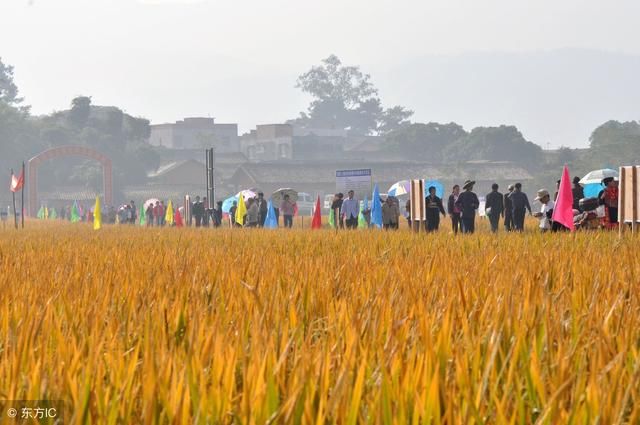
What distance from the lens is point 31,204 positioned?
7019 centimetres

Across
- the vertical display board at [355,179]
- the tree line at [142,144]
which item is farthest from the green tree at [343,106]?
the vertical display board at [355,179]

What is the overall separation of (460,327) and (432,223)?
15.2m

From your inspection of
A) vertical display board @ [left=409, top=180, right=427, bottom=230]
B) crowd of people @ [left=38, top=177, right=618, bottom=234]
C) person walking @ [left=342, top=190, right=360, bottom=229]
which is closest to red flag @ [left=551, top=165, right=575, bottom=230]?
crowd of people @ [left=38, top=177, right=618, bottom=234]

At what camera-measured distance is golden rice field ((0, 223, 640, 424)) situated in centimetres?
238

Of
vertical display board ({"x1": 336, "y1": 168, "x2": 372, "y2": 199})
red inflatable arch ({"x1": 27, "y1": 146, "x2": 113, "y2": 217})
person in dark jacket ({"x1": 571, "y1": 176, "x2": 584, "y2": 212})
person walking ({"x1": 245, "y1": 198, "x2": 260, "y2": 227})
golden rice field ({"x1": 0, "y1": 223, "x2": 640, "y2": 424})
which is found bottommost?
person walking ({"x1": 245, "y1": 198, "x2": 260, "y2": 227})

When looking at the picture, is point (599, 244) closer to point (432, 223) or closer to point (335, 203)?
point (432, 223)

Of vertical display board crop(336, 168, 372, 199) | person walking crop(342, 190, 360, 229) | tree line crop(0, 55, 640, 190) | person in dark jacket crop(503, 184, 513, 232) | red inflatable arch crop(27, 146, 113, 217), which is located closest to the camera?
person in dark jacket crop(503, 184, 513, 232)

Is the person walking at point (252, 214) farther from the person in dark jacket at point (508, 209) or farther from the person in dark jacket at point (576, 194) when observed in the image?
the person in dark jacket at point (576, 194)

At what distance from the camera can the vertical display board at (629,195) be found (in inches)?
509

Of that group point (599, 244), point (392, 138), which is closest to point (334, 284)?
point (599, 244)

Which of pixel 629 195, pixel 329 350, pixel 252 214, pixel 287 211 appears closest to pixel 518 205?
pixel 629 195

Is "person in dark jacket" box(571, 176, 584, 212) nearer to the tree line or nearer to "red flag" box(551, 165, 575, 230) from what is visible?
"red flag" box(551, 165, 575, 230)

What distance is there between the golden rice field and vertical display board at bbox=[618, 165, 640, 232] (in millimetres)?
6359

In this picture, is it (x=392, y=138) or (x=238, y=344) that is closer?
(x=238, y=344)
